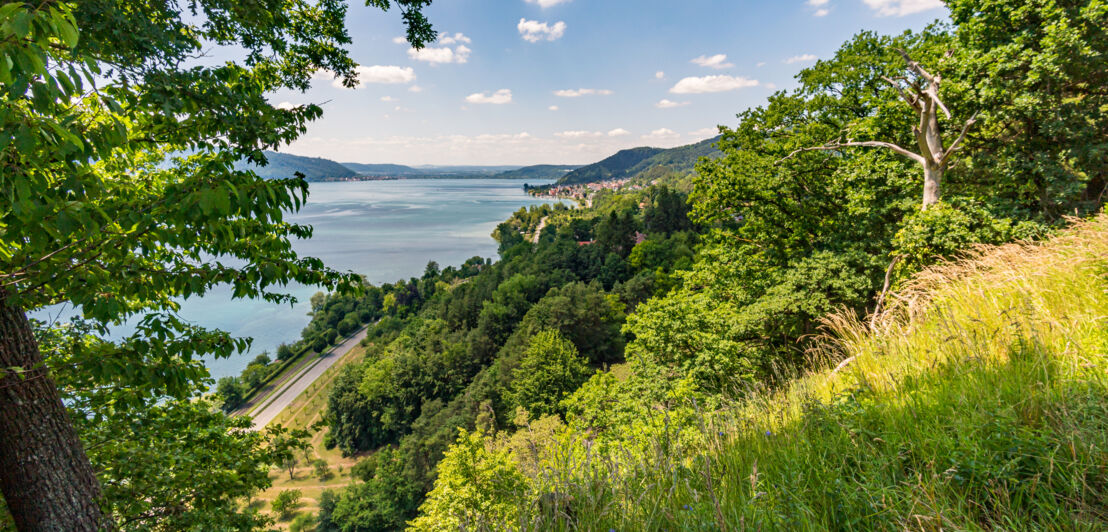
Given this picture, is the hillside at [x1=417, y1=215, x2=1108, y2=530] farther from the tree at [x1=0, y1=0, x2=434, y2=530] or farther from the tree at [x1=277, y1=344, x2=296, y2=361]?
the tree at [x1=277, y1=344, x2=296, y2=361]

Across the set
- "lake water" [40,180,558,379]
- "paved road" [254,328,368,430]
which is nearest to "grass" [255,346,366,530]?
"paved road" [254,328,368,430]

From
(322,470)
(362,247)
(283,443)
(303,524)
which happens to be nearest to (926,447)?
(283,443)

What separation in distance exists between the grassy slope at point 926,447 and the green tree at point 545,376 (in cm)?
2747

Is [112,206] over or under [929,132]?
under

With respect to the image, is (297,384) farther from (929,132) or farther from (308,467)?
(929,132)

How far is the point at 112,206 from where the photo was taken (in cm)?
219

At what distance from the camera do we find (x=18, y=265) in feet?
8.13

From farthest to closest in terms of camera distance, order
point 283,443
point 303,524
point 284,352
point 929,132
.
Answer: point 284,352
point 303,524
point 929,132
point 283,443

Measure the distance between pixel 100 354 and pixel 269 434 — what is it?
3.41 meters

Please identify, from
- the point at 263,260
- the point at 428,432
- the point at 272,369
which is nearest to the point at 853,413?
the point at 263,260

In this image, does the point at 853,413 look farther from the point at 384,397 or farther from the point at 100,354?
the point at 384,397

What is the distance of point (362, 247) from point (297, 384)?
4540cm

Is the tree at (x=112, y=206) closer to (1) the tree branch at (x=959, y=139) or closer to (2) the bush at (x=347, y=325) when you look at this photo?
(1) the tree branch at (x=959, y=139)

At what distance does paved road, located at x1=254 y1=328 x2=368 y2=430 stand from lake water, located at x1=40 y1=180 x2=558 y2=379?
7226 mm
